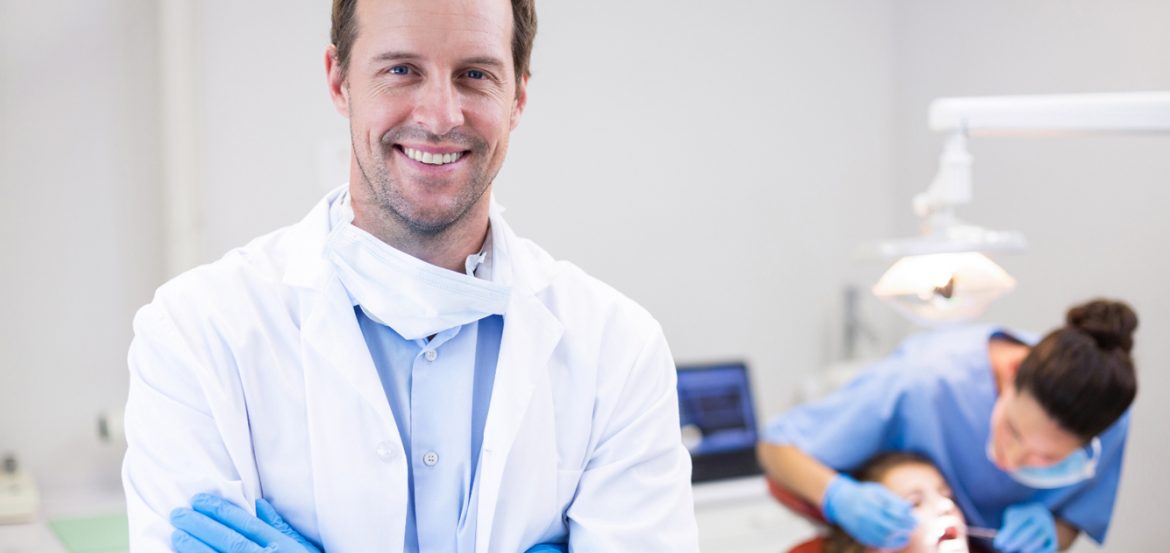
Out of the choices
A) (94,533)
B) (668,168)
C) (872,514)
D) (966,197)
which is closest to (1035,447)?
(872,514)

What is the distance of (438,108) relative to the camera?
1.32m

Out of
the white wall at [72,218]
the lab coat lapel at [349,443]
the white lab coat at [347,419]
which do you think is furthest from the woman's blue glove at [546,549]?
the white wall at [72,218]

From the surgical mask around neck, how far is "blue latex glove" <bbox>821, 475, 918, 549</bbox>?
26 centimetres

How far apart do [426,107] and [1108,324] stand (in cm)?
166

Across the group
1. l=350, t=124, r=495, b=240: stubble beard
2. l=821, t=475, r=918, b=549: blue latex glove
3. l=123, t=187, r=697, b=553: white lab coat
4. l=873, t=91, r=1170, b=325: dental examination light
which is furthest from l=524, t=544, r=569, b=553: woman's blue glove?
l=821, t=475, r=918, b=549: blue latex glove

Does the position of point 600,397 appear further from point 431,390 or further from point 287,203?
point 287,203

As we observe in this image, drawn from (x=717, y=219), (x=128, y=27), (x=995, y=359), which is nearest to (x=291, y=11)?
(x=128, y=27)

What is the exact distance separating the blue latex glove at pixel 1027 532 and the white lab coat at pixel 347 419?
1.31 m

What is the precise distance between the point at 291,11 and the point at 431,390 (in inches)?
60.7

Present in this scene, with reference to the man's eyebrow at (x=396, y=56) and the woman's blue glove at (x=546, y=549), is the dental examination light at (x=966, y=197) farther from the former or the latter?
the man's eyebrow at (x=396, y=56)

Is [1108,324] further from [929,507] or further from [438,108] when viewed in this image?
[438,108]

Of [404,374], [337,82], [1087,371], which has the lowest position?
[1087,371]

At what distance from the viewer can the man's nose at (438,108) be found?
1.32m

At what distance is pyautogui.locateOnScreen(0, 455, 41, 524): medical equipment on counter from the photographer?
2291 millimetres
